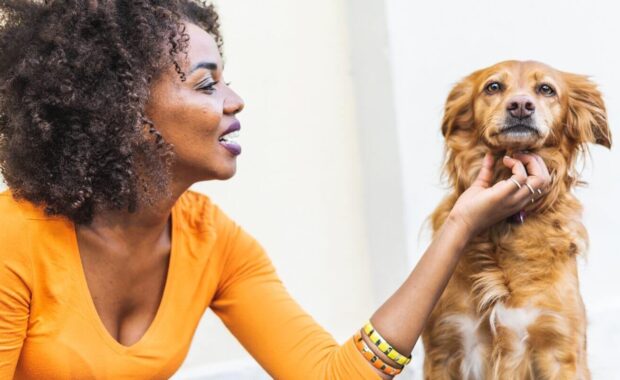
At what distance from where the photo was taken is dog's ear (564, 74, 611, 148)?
7.73 ft

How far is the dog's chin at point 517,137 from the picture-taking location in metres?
2.21

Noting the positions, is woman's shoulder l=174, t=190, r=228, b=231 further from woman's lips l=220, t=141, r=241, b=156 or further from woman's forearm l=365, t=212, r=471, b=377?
woman's forearm l=365, t=212, r=471, b=377

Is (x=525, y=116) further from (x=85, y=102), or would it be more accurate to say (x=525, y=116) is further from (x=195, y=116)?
(x=85, y=102)

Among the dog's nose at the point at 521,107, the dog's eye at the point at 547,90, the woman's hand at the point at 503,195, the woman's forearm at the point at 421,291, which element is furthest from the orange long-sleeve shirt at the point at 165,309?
the dog's eye at the point at 547,90

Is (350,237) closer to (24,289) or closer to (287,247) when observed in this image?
(287,247)

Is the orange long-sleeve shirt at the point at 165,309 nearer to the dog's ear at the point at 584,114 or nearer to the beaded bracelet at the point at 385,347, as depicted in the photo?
the beaded bracelet at the point at 385,347

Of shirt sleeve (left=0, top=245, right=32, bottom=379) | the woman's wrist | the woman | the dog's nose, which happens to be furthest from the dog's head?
shirt sleeve (left=0, top=245, right=32, bottom=379)

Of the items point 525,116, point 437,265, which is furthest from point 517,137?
point 437,265

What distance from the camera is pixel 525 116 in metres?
2.20

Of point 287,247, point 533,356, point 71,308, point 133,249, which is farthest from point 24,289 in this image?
point 287,247

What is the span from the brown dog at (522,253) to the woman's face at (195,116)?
0.68 metres

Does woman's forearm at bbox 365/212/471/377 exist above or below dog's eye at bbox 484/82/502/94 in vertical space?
below

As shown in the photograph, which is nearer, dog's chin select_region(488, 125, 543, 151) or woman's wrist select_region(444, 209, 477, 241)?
woman's wrist select_region(444, 209, 477, 241)

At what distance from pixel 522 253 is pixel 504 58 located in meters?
1.22
